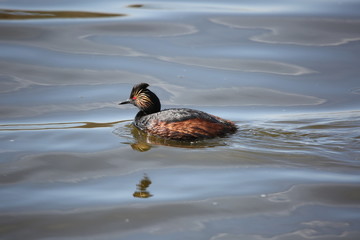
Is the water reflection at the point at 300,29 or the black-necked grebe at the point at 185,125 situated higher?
the water reflection at the point at 300,29

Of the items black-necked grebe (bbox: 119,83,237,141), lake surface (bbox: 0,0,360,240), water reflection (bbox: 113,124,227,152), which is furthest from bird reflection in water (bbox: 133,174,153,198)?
black-necked grebe (bbox: 119,83,237,141)

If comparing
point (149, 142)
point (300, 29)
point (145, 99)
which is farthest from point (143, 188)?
point (300, 29)

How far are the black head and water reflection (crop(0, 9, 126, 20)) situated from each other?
5211 mm

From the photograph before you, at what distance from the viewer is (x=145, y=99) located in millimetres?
8852

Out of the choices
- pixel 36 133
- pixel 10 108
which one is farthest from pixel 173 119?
pixel 10 108

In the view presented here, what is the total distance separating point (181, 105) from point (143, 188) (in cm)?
362

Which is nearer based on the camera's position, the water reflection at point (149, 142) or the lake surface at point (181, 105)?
the lake surface at point (181, 105)

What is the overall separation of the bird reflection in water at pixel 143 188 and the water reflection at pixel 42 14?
7.59m

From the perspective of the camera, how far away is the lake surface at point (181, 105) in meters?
5.82

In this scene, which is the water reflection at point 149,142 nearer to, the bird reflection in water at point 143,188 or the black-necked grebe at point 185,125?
the black-necked grebe at point 185,125

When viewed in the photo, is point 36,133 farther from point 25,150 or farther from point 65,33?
point 65,33

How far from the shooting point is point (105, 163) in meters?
7.25

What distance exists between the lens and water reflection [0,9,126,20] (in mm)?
13508

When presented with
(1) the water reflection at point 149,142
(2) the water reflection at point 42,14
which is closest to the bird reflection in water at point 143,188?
(1) the water reflection at point 149,142
